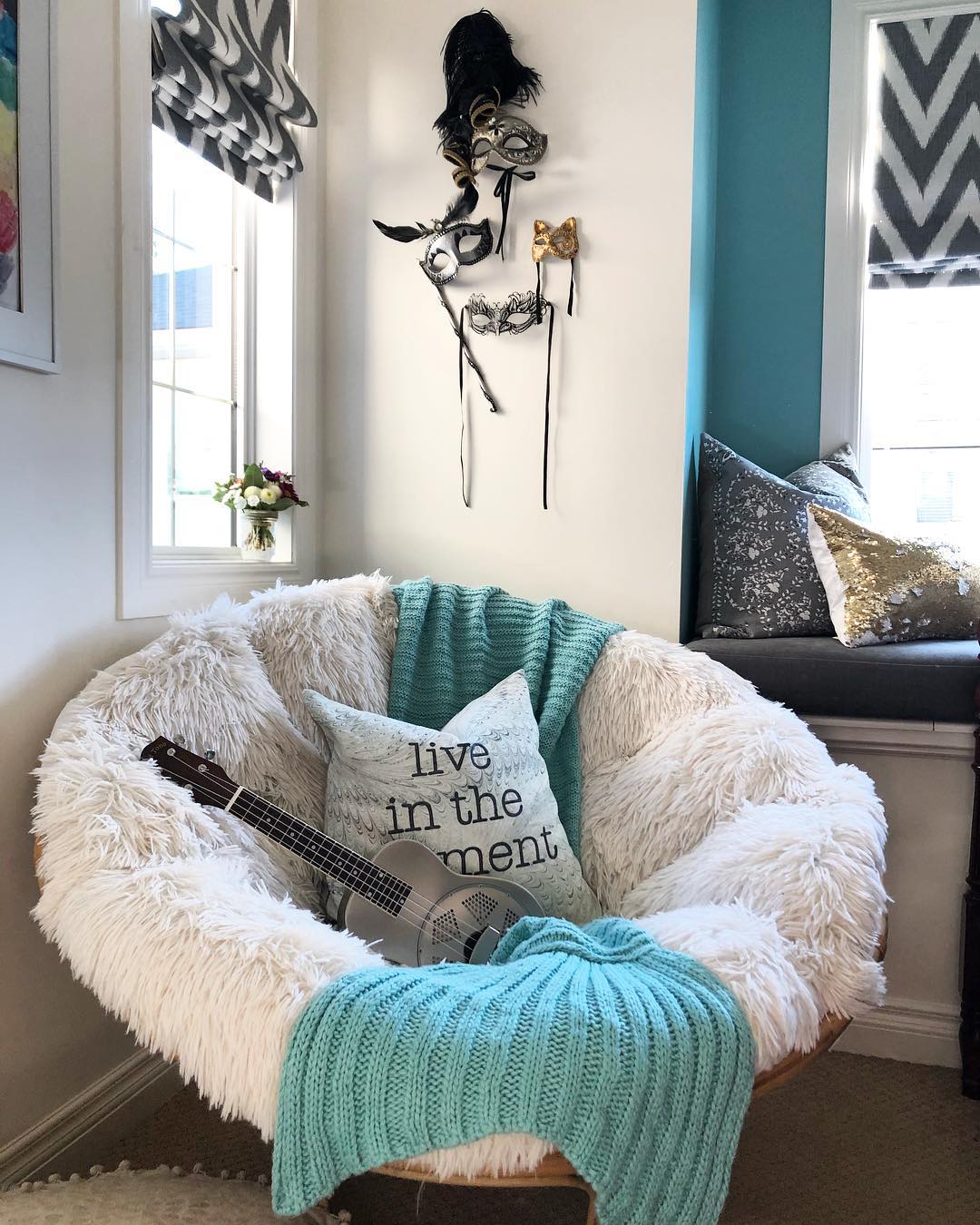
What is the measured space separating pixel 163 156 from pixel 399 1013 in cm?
177

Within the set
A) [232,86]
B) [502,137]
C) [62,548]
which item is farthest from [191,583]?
[502,137]

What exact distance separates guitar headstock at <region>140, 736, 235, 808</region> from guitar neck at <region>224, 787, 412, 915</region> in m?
0.02

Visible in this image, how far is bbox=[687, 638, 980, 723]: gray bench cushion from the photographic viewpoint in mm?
1778

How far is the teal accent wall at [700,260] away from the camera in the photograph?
2.05m

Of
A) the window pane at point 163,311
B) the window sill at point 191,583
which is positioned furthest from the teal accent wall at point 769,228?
the window pane at point 163,311

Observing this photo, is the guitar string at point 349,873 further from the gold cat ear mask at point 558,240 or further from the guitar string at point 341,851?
the gold cat ear mask at point 558,240

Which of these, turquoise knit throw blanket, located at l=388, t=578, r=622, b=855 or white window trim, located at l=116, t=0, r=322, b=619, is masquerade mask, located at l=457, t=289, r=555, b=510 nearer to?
turquoise knit throw blanket, located at l=388, t=578, r=622, b=855

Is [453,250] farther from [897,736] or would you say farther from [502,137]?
[897,736]

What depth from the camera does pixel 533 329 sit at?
2.09m

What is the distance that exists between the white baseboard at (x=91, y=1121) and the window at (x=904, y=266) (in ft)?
7.10

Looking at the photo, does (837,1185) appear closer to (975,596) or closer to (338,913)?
(338,913)

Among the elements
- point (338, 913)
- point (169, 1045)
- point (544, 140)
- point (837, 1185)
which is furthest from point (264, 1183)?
point (544, 140)

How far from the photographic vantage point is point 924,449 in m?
2.44

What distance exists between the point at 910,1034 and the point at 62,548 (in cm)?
194
